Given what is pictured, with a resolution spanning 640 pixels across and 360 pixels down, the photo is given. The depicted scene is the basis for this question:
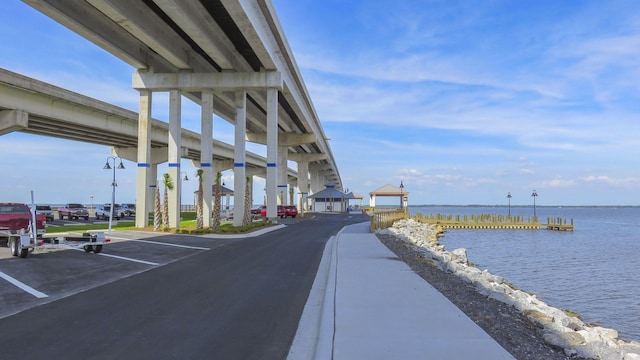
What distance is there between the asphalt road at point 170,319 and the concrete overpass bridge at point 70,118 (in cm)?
2246

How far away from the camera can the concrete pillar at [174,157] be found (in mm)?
30250

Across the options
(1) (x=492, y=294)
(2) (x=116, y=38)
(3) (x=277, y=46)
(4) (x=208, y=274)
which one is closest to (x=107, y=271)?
(4) (x=208, y=274)

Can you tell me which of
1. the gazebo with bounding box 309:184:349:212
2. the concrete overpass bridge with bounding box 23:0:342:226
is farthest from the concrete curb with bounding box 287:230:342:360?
the gazebo with bounding box 309:184:349:212

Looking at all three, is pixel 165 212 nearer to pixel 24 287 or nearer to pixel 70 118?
pixel 70 118

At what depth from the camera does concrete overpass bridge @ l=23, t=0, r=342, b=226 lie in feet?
75.5

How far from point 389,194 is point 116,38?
56.9 metres

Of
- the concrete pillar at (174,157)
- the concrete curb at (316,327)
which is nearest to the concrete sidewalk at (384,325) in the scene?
the concrete curb at (316,327)

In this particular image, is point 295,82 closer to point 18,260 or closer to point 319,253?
point 319,253

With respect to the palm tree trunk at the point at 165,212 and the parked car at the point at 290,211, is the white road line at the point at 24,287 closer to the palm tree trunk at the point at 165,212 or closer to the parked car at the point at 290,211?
the palm tree trunk at the point at 165,212

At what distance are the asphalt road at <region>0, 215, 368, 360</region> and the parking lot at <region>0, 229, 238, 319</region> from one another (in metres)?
0.48

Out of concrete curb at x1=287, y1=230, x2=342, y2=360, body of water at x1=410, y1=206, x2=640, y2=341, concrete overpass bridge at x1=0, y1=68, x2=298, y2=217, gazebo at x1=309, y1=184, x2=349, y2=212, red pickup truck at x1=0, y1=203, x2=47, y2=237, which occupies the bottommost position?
body of water at x1=410, y1=206, x2=640, y2=341

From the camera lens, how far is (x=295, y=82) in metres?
42.0

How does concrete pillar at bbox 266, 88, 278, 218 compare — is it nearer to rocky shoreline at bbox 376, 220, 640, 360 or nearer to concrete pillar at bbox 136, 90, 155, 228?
concrete pillar at bbox 136, 90, 155, 228

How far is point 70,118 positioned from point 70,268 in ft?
88.5
